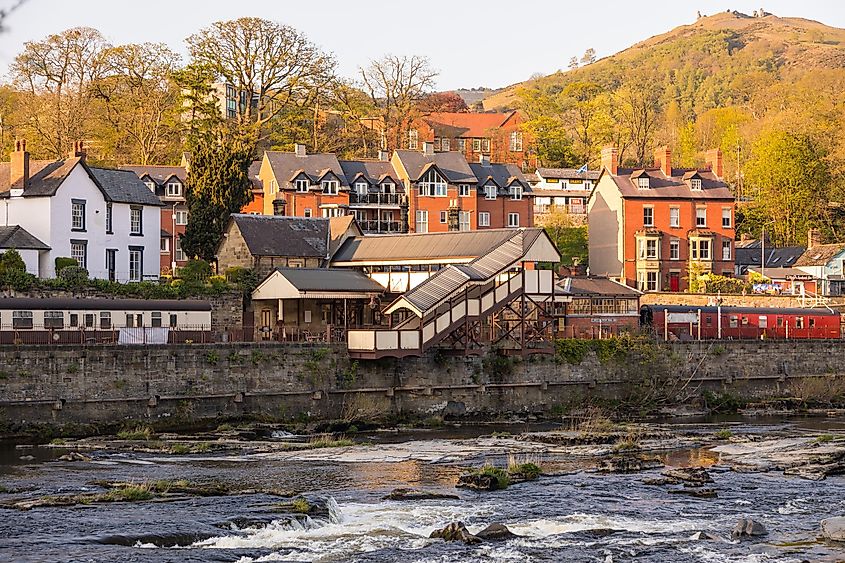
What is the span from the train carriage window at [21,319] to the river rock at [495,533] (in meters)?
27.4

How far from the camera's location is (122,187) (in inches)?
2665

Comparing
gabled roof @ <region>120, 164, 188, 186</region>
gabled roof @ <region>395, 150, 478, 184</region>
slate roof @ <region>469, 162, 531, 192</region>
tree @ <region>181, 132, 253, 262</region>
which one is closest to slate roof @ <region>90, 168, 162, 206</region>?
tree @ <region>181, 132, 253, 262</region>

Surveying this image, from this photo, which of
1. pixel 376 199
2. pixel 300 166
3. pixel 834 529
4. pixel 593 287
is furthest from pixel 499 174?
pixel 834 529

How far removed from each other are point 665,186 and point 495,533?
6407 centimetres

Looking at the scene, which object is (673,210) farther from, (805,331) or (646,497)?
(646,497)

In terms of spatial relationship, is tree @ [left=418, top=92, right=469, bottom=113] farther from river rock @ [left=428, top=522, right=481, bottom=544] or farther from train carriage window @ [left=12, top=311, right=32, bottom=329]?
river rock @ [left=428, top=522, right=481, bottom=544]

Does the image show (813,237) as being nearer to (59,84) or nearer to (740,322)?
(740,322)

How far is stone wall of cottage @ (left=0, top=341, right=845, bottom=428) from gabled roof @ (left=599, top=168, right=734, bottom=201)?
942 inches

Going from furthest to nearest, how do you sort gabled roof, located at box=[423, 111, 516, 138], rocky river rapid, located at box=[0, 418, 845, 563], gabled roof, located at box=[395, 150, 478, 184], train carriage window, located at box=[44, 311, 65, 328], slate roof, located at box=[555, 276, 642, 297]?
gabled roof, located at box=[423, 111, 516, 138] → gabled roof, located at box=[395, 150, 478, 184] → slate roof, located at box=[555, 276, 642, 297] → train carriage window, located at box=[44, 311, 65, 328] → rocky river rapid, located at box=[0, 418, 845, 563]

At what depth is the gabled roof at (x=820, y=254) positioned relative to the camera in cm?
9006

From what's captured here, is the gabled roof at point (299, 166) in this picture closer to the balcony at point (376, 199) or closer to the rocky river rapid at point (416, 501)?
the balcony at point (376, 199)

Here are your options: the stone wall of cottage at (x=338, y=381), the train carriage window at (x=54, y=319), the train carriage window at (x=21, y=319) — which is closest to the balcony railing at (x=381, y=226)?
the stone wall of cottage at (x=338, y=381)

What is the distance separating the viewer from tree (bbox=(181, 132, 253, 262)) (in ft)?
236

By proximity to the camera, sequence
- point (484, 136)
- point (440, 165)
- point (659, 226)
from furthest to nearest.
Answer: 1. point (484, 136)
2. point (440, 165)
3. point (659, 226)
